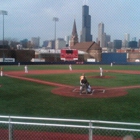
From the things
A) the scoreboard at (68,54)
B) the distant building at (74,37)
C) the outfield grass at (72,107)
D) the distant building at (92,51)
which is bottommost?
the outfield grass at (72,107)

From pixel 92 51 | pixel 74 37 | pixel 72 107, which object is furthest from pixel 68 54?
pixel 74 37

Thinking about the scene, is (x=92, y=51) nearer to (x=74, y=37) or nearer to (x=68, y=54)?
(x=68, y=54)

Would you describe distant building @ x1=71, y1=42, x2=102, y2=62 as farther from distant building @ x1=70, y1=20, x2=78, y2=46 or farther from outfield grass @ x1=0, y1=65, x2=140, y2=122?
outfield grass @ x1=0, y1=65, x2=140, y2=122

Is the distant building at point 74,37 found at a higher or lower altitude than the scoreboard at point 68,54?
higher

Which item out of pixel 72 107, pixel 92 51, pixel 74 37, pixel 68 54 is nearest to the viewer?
pixel 72 107

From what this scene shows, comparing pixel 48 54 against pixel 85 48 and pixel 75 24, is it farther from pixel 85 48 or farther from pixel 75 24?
pixel 75 24

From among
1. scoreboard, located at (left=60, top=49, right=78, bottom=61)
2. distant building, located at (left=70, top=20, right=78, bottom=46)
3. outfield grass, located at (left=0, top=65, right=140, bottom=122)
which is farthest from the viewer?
distant building, located at (left=70, top=20, right=78, bottom=46)

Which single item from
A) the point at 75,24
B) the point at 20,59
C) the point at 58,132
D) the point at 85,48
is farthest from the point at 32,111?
the point at 75,24

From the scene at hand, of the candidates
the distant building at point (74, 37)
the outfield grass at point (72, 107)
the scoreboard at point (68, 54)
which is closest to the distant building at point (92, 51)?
the scoreboard at point (68, 54)

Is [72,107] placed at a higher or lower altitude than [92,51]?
lower

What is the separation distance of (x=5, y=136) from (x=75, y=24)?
115m

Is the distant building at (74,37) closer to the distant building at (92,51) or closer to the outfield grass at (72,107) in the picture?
the distant building at (92,51)

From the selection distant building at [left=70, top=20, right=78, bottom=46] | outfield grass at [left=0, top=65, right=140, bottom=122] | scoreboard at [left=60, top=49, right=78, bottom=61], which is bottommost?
outfield grass at [left=0, top=65, right=140, bottom=122]

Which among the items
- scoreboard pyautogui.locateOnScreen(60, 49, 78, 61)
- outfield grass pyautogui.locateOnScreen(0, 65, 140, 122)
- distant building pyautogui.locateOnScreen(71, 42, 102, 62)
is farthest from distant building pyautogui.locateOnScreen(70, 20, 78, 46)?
outfield grass pyautogui.locateOnScreen(0, 65, 140, 122)
